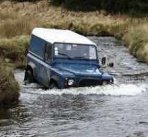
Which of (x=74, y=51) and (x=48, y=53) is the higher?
(x=74, y=51)

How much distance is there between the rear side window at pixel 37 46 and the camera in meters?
22.5

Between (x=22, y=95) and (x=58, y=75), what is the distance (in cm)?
162

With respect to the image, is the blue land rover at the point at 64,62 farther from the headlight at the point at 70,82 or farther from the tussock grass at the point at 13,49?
the tussock grass at the point at 13,49

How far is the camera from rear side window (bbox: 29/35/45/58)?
22484 mm

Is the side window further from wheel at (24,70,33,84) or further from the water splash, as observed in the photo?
wheel at (24,70,33,84)

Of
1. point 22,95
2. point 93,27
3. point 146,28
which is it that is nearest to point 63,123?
point 22,95

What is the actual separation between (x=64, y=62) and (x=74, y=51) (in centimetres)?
64

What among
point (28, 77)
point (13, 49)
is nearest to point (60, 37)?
point (28, 77)

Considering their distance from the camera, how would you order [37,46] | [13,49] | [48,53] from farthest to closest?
[13,49], [37,46], [48,53]

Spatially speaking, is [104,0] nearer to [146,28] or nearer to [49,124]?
[146,28]

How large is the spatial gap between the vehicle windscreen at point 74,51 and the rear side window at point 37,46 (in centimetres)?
118

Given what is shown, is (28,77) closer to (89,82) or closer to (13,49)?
(89,82)

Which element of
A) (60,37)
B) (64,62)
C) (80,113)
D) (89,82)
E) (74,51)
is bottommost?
(80,113)

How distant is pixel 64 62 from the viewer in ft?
69.5
